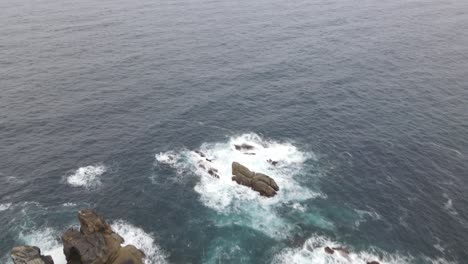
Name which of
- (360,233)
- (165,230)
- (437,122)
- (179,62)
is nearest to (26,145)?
(165,230)

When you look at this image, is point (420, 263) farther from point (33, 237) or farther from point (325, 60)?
point (325, 60)

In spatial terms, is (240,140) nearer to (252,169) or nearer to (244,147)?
(244,147)

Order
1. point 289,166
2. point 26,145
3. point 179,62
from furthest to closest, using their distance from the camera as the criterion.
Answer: point 179,62
point 26,145
point 289,166

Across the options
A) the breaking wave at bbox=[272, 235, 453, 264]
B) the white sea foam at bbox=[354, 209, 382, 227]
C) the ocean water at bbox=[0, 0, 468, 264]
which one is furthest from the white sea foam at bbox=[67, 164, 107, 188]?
the white sea foam at bbox=[354, 209, 382, 227]

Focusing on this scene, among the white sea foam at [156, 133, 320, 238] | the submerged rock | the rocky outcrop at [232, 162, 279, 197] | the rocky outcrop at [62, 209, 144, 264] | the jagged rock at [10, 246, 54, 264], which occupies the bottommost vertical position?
the submerged rock

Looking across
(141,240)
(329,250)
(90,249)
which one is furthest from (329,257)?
(90,249)

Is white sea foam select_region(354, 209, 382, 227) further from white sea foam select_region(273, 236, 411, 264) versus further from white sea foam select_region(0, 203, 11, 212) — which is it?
white sea foam select_region(0, 203, 11, 212)
